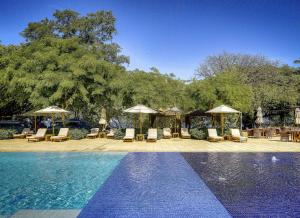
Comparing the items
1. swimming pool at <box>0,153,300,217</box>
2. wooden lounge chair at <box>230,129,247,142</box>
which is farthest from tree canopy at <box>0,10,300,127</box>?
swimming pool at <box>0,153,300,217</box>

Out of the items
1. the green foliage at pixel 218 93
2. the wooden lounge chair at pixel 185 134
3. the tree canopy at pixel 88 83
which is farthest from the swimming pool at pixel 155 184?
the green foliage at pixel 218 93

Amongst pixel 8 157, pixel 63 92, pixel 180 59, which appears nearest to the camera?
pixel 8 157

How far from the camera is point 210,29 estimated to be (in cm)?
2323

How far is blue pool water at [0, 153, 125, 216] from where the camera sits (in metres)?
6.34

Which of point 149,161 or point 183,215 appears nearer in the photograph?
point 183,215

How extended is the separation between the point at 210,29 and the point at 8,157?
18.0 m

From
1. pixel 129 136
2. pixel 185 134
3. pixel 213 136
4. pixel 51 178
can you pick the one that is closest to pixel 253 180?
pixel 51 178

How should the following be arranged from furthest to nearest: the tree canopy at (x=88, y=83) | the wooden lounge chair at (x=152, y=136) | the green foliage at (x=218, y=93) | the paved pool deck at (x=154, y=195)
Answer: the green foliage at (x=218, y=93) → the tree canopy at (x=88, y=83) → the wooden lounge chair at (x=152, y=136) → the paved pool deck at (x=154, y=195)

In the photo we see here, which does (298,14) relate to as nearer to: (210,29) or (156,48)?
(210,29)

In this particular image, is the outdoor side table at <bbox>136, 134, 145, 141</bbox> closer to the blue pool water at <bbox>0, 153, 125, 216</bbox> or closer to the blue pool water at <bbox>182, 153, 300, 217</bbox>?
the blue pool water at <bbox>0, 153, 125, 216</bbox>

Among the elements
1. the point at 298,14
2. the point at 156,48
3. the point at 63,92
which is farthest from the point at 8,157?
the point at 298,14

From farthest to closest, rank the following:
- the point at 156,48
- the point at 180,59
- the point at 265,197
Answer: the point at 180,59 → the point at 156,48 → the point at 265,197

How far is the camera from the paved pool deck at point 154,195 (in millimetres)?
5473

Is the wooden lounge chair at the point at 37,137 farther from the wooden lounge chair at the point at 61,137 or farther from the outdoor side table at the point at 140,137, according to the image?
the outdoor side table at the point at 140,137
